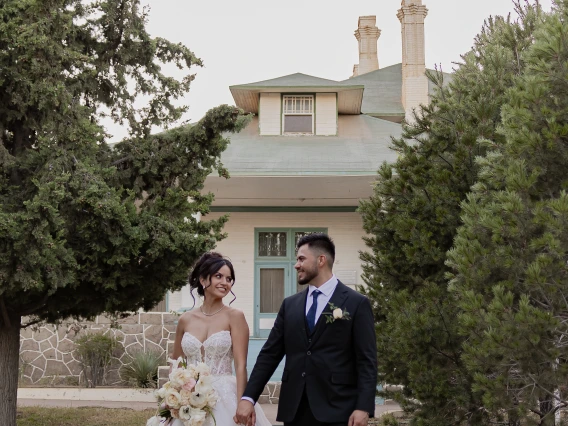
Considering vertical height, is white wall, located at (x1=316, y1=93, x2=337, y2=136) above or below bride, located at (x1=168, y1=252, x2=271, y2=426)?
above

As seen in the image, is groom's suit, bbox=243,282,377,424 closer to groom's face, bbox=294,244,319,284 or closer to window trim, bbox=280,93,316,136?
groom's face, bbox=294,244,319,284

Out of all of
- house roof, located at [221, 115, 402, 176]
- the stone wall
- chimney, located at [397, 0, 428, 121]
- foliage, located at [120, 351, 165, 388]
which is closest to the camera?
foliage, located at [120, 351, 165, 388]

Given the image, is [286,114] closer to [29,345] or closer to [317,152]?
[317,152]

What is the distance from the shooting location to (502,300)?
480 cm

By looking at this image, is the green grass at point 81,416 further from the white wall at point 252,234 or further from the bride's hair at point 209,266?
the white wall at point 252,234

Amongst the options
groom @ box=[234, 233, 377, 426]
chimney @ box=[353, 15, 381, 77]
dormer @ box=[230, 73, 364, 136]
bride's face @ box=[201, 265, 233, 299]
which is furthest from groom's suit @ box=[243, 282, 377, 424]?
chimney @ box=[353, 15, 381, 77]

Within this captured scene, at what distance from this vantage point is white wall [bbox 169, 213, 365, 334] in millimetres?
18391

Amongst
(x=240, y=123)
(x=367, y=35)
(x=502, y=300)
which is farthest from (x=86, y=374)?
(x=367, y=35)

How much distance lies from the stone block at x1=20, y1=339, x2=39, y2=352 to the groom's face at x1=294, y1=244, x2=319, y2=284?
12.8 meters

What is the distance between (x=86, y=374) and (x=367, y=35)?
19083 mm

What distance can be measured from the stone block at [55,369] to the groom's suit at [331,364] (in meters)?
11.9

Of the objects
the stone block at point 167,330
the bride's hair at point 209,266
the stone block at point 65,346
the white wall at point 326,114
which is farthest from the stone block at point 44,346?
Result: the bride's hair at point 209,266

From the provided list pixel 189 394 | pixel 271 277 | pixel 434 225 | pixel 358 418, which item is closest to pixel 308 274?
pixel 358 418

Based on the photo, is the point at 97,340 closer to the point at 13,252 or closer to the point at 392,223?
the point at 13,252
